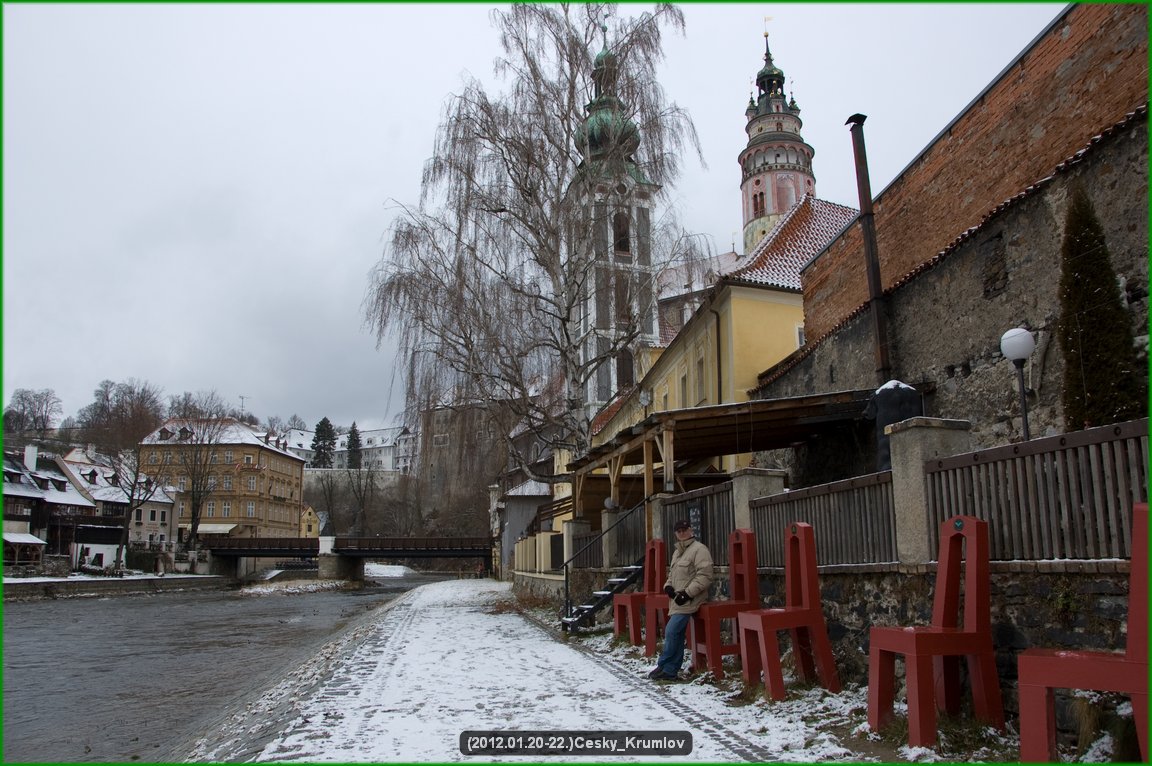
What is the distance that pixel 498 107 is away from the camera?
1902cm

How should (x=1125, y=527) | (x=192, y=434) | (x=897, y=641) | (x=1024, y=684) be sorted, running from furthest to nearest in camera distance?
(x=192, y=434) < (x=897, y=641) < (x=1125, y=527) < (x=1024, y=684)

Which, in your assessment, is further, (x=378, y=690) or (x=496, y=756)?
(x=378, y=690)

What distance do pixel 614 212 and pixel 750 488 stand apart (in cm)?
1052

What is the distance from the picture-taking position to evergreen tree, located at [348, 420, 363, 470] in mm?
124375

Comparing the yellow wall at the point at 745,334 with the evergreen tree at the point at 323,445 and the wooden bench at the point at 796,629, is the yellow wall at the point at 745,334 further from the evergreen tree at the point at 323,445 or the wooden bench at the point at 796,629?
the evergreen tree at the point at 323,445

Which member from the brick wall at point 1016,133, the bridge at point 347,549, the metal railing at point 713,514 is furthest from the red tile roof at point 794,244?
the bridge at point 347,549

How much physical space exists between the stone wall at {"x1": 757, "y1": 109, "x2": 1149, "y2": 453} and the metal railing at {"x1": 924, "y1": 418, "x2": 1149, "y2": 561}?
4294mm

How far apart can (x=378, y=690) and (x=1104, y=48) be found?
11.3 metres

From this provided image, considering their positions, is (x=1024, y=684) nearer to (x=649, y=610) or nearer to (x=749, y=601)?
(x=749, y=601)

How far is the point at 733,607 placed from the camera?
8219 millimetres

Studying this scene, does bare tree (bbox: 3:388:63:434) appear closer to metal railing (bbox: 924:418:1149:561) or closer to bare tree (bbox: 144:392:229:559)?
bare tree (bbox: 144:392:229:559)

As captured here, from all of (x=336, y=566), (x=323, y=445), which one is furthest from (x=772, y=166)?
(x=323, y=445)

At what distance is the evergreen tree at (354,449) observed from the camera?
124375mm

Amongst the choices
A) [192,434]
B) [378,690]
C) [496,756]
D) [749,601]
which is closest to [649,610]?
[749,601]
